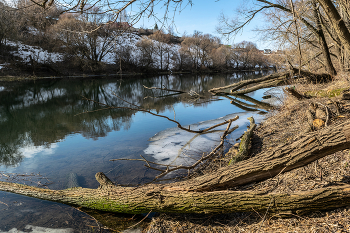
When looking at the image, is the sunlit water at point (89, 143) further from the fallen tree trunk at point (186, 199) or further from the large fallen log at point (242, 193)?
the large fallen log at point (242, 193)

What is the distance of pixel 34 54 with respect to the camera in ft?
121

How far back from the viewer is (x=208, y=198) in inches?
121

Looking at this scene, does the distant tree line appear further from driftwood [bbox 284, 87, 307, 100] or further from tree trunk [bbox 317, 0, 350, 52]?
tree trunk [bbox 317, 0, 350, 52]

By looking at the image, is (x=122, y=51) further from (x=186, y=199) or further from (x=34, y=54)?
(x=186, y=199)

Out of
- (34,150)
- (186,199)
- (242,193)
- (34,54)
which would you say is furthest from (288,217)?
(34,54)

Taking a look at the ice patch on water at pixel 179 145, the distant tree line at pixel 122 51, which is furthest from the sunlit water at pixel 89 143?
the distant tree line at pixel 122 51

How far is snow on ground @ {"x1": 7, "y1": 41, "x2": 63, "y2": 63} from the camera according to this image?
36034 mm

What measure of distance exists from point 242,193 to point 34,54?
44.0 metres

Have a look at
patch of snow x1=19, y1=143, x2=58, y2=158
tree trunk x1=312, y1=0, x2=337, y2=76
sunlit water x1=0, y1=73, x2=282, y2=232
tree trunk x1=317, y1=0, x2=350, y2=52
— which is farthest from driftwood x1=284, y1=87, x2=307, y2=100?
patch of snow x1=19, y1=143, x2=58, y2=158

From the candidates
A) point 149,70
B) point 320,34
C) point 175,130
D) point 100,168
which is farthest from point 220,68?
point 100,168

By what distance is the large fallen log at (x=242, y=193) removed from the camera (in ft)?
8.67

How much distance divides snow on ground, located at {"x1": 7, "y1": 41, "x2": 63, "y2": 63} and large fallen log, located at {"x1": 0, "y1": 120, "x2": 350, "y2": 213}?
39.9 metres

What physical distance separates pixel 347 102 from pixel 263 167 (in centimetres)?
461

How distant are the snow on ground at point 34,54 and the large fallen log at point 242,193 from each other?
3992 centimetres
